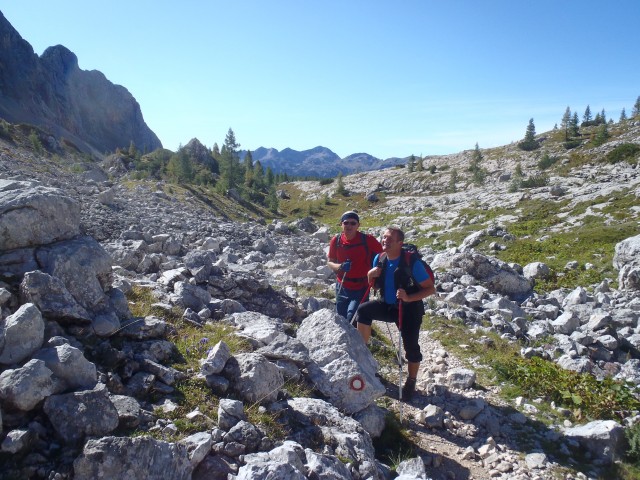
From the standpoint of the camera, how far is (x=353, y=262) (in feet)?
29.9

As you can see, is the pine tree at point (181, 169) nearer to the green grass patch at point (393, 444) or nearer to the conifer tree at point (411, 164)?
the green grass patch at point (393, 444)

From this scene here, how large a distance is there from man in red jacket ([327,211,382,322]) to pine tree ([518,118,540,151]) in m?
106

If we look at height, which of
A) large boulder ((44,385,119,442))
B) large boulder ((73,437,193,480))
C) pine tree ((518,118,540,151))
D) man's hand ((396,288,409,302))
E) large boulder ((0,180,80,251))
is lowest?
large boulder ((73,437,193,480))

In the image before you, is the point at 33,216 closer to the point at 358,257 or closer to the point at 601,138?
the point at 358,257

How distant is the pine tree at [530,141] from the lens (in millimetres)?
100812

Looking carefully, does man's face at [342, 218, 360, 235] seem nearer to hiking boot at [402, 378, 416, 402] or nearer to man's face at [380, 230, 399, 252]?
man's face at [380, 230, 399, 252]

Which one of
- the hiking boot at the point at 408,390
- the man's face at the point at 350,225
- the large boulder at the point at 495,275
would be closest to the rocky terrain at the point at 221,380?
the hiking boot at the point at 408,390

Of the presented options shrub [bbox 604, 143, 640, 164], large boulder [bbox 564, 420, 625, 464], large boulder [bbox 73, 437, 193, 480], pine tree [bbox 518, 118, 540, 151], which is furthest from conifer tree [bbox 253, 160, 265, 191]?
large boulder [bbox 73, 437, 193, 480]

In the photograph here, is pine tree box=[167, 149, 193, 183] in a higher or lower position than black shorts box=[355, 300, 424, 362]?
higher

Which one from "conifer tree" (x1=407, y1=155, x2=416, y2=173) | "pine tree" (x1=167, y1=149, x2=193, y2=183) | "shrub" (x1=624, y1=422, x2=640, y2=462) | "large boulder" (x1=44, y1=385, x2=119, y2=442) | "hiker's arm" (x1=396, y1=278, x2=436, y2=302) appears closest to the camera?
"large boulder" (x1=44, y1=385, x2=119, y2=442)

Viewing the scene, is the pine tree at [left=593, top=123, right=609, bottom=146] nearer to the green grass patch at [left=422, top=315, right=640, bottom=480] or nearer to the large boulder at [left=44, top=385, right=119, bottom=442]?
the green grass patch at [left=422, top=315, right=640, bottom=480]

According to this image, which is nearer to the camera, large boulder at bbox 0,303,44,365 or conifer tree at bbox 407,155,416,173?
large boulder at bbox 0,303,44,365

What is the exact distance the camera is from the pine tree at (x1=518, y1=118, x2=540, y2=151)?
3969 inches

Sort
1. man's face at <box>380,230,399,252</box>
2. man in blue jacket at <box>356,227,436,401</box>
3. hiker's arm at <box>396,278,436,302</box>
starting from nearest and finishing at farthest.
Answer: hiker's arm at <box>396,278,436,302</box>
man in blue jacket at <box>356,227,436,401</box>
man's face at <box>380,230,399,252</box>
